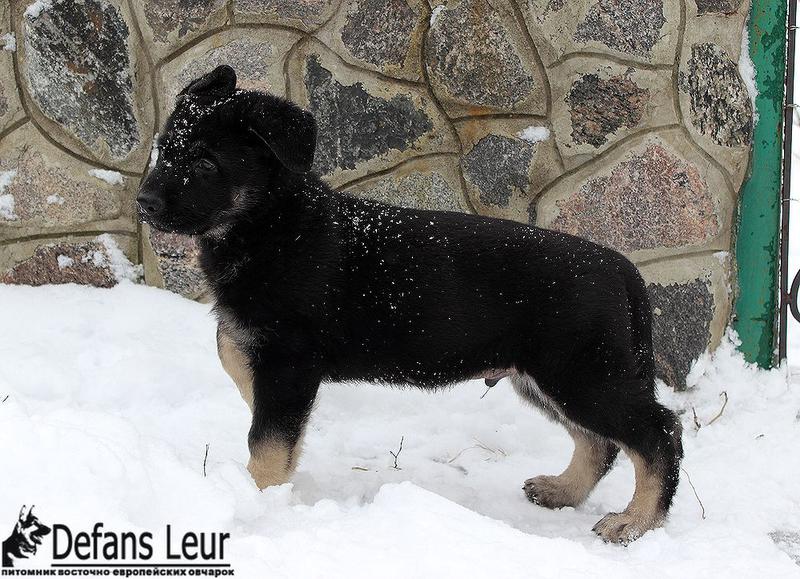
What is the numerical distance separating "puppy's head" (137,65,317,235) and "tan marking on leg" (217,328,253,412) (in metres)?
0.44

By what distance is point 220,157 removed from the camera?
3.11m

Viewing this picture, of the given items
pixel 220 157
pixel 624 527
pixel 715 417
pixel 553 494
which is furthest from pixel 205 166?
pixel 715 417

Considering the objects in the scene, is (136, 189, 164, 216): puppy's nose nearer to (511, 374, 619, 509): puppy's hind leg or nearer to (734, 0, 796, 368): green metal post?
(511, 374, 619, 509): puppy's hind leg

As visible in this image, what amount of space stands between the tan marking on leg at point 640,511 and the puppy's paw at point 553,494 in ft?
1.02

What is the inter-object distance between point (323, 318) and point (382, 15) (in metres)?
1.88

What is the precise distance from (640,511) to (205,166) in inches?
78.1

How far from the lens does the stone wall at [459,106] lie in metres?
4.31

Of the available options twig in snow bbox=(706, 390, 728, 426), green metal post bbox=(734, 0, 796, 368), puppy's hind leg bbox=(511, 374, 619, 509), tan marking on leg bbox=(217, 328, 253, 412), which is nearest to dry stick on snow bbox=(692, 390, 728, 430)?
twig in snow bbox=(706, 390, 728, 426)

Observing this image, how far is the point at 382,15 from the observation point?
4320 mm

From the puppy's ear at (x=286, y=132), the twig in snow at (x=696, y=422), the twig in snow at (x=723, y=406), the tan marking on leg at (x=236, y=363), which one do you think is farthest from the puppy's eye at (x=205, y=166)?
the twig in snow at (x=723, y=406)

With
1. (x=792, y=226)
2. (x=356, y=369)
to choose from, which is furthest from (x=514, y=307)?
(x=792, y=226)

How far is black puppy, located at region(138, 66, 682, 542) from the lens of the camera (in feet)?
10.2

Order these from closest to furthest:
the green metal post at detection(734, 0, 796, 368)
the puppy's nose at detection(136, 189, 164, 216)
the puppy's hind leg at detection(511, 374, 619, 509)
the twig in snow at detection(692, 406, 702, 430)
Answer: the puppy's nose at detection(136, 189, 164, 216), the puppy's hind leg at detection(511, 374, 619, 509), the twig in snow at detection(692, 406, 702, 430), the green metal post at detection(734, 0, 796, 368)

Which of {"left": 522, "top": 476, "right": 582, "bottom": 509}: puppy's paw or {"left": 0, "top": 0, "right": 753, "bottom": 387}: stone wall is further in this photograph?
{"left": 0, "top": 0, "right": 753, "bottom": 387}: stone wall
